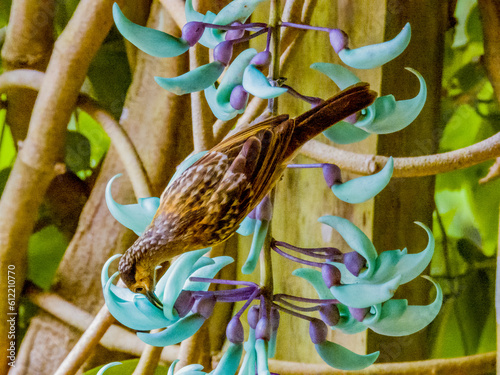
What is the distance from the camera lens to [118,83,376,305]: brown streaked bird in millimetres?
284

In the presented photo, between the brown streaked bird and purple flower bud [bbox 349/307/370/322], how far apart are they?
0.31ft

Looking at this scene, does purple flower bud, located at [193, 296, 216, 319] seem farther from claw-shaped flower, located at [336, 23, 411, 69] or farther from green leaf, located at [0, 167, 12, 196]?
green leaf, located at [0, 167, 12, 196]

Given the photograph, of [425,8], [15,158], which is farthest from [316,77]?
[15,158]

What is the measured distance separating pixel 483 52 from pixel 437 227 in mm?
222

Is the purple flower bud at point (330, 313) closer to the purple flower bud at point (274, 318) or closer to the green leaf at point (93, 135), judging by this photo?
the purple flower bud at point (274, 318)

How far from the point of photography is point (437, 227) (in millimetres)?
582

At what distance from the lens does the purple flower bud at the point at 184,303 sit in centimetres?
29

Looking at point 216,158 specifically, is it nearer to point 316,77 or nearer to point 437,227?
point 316,77

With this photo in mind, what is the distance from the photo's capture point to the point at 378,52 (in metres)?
Answer: 0.27

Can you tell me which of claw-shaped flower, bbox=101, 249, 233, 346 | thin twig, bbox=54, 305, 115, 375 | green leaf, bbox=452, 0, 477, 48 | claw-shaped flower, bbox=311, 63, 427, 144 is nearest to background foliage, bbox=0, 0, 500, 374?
green leaf, bbox=452, 0, 477, 48

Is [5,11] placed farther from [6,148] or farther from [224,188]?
[224,188]

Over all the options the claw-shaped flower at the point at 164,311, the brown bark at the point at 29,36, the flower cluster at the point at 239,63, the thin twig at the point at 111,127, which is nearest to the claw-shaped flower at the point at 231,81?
the flower cluster at the point at 239,63

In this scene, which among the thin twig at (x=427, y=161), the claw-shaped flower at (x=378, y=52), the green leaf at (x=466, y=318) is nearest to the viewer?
the claw-shaped flower at (x=378, y=52)

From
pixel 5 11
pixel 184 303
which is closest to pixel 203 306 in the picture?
pixel 184 303
